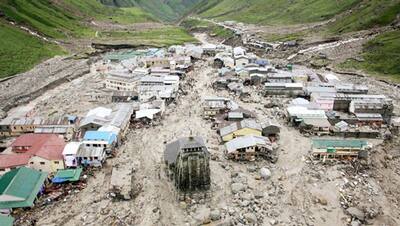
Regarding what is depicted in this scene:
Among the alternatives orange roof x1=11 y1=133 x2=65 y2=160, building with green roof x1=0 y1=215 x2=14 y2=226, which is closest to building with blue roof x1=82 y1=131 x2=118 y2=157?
orange roof x1=11 y1=133 x2=65 y2=160

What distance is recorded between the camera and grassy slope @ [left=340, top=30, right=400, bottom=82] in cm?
8806

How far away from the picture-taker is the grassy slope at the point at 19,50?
92.1 m

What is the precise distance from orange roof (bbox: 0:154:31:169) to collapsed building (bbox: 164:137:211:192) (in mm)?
19526

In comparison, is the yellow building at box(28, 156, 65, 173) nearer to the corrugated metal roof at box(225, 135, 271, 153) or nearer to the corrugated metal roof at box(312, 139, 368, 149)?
the corrugated metal roof at box(225, 135, 271, 153)

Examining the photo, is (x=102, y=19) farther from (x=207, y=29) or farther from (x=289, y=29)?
(x=289, y=29)

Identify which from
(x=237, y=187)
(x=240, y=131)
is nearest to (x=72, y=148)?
(x=237, y=187)

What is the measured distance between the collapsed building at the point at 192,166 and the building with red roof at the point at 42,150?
53.1ft

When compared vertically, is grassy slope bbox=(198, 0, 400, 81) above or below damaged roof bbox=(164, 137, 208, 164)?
above

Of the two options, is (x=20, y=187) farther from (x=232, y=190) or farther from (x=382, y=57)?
(x=382, y=57)

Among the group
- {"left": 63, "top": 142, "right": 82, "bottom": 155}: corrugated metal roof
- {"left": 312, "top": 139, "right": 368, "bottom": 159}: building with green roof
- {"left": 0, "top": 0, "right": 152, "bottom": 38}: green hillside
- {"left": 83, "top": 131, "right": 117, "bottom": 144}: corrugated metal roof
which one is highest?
{"left": 0, "top": 0, "right": 152, "bottom": 38}: green hillside

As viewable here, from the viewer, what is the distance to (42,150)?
47.1m

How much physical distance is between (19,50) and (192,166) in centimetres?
8477

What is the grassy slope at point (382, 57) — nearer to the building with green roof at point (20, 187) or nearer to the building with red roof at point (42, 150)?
the building with red roof at point (42, 150)

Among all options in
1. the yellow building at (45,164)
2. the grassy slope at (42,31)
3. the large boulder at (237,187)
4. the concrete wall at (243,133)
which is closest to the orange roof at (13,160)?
the yellow building at (45,164)
